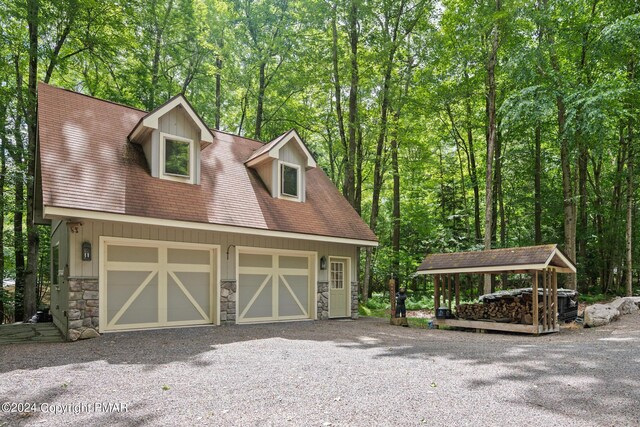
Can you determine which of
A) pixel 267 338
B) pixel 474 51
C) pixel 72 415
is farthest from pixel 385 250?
pixel 72 415

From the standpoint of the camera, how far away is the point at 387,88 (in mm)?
17359

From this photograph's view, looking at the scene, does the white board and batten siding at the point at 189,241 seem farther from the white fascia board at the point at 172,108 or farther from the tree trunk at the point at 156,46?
the tree trunk at the point at 156,46

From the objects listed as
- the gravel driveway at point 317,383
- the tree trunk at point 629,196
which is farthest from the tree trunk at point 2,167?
the tree trunk at point 629,196

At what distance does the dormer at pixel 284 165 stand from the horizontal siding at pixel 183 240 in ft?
5.16

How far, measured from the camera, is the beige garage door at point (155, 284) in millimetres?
9078

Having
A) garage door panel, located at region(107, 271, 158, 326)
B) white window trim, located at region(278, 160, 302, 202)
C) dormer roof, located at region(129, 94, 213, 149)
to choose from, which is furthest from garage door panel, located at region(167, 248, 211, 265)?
white window trim, located at region(278, 160, 302, 202)

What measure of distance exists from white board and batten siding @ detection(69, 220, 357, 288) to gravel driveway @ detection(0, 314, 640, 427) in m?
1.72

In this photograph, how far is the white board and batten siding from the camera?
8602 millimetres

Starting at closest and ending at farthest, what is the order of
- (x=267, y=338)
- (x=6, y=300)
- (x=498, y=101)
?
(x=267, y=338), (x=6, y=300), (x=498, y=101)

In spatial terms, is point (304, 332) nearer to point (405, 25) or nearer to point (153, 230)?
point (153, 230)

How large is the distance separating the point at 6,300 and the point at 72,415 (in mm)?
14583

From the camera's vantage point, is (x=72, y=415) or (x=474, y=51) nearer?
(x=72, y=415)

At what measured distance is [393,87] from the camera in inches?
690

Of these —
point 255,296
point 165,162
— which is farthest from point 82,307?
point 255,296
